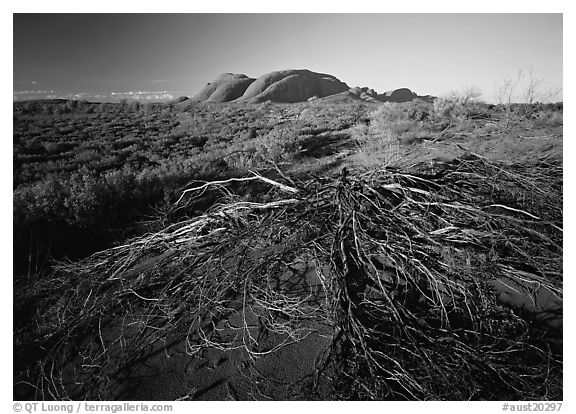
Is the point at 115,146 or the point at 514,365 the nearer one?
the point at 514,365

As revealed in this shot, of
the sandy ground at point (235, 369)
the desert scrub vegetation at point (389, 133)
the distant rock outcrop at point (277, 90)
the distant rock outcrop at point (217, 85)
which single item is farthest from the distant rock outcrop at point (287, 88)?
the sandy ground at point (235, 369)

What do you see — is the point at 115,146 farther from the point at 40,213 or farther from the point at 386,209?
the point at 386,209

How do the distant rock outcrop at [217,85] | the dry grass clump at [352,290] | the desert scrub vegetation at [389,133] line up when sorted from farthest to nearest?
the distant rock outcrop at [217,85] → the desert scrub vegetation at [389,133] → the dry grass clump at [352,290]

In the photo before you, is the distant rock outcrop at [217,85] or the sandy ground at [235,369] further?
the distant rock outcrop at [217,85]

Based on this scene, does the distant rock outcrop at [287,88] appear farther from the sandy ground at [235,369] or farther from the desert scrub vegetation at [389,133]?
the sandy ground at [235,369]

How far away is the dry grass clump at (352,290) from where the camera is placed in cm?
197

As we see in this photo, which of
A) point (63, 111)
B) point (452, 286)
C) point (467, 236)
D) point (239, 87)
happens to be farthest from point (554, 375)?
point (239, 87)

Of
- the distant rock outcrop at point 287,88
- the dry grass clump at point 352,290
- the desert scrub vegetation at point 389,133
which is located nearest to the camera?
the dry grass clump at point 352,290

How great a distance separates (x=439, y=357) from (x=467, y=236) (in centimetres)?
111

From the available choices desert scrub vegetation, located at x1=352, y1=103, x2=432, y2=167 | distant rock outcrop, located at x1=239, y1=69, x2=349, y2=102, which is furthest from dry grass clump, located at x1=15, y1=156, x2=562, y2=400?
distant rock outcrop, located at x1=239, y1=69, x2=349, y2=102

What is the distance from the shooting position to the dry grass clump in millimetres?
1974

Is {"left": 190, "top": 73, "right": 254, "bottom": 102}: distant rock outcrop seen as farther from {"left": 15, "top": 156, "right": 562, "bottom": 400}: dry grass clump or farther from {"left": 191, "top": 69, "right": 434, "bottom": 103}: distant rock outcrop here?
{"left": 15, "top": 156, "right": 562, "bottom": 400}: dry grass clump

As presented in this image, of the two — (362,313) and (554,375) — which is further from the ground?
(362,313)
